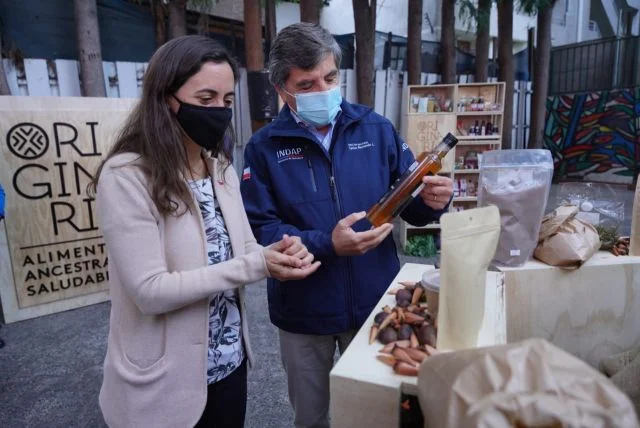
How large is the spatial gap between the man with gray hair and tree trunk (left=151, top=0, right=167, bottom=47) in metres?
4.75

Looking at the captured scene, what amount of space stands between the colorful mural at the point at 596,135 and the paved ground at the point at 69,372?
9474mm

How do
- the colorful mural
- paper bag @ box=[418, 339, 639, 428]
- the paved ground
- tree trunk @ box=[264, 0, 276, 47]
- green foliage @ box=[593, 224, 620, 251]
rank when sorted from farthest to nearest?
the colorful mural, tree trunk @ box=[264, 0, 276, 47], the paved ground, green foliage @ box=[593, 224, 620, 251], paper bag @ box=[418, 339, 639, 428]

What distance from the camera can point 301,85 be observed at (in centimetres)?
167

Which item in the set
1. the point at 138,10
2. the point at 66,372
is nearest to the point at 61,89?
the point at 138,10

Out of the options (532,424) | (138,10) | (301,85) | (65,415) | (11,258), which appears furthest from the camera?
(138,10)

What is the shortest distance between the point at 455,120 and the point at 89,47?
14.1 ft

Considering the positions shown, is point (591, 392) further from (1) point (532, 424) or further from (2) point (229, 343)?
(2) point (229, 343)

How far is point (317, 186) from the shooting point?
1.68m

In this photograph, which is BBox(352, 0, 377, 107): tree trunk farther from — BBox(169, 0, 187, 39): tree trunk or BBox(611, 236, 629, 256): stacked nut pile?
BBox(611, 236, 629, 256): stacked nut pile

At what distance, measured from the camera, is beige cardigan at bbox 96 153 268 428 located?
3.74ft

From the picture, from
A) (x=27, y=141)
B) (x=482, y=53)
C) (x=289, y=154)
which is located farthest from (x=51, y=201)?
(x=482, y=53)

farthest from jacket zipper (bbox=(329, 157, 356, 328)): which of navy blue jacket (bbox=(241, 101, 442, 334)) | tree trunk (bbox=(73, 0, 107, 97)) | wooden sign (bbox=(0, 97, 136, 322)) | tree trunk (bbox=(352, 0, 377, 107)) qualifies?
tree trunk (bbox=(352, 0, 377, 107))

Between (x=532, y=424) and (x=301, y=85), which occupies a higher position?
(x=301, y=85)

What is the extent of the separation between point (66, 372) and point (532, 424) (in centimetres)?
338
